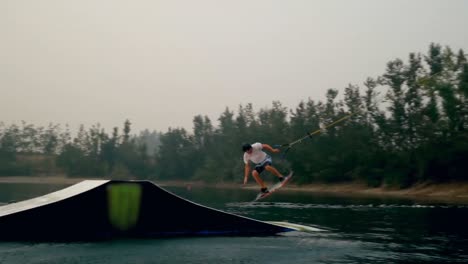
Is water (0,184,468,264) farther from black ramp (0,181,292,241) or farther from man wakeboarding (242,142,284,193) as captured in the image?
man wakeboarding (242,142,284,193)

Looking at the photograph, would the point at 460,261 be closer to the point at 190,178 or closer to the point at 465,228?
the point at 465,228

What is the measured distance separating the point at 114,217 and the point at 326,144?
64.1 m

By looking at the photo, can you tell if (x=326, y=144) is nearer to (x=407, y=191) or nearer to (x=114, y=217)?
(x=407, y=191)

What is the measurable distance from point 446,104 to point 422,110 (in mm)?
7260

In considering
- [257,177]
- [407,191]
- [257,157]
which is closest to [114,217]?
[257,177]

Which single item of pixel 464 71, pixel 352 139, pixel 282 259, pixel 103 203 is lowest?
pixel 282 259

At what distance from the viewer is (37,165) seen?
12200cm

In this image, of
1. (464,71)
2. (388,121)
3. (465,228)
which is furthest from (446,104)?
(465,228)

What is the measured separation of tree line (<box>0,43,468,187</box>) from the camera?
56750mm

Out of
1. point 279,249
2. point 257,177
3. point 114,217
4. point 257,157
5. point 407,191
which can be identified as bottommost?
point 279,249

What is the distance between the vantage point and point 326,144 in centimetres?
7912

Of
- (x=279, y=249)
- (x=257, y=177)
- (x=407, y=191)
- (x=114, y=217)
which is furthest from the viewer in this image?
(x=407, y=191)

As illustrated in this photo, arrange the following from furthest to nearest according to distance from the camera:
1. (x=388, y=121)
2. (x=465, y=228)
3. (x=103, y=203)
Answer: (x=388, y=121) → (x=465, y=228) → (x=103, y=203)

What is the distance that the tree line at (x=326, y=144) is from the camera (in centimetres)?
5675
